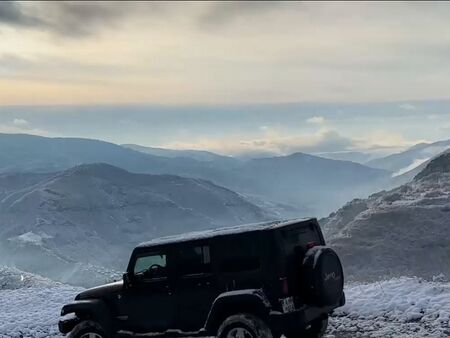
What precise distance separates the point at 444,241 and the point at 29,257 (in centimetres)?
13107

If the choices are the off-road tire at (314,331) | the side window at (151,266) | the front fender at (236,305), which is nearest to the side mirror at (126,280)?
the side window at (151,266)

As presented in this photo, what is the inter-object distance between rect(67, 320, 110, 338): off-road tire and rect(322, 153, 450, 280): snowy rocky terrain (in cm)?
6814

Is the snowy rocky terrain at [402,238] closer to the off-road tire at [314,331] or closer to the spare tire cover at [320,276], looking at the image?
the off-road tire at [314,331]

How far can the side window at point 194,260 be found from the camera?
10789 millimetres

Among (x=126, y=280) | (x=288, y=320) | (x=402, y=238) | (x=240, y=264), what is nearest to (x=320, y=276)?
(x=288, y=320)

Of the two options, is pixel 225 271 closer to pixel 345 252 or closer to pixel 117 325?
pixel 117 325

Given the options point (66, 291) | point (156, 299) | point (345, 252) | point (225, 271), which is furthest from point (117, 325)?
point (345, 252)

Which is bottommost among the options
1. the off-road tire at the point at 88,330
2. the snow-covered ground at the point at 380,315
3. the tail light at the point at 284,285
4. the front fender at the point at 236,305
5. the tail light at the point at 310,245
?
the snow-covered ground at the point at 380,315

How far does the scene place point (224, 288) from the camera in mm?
10594

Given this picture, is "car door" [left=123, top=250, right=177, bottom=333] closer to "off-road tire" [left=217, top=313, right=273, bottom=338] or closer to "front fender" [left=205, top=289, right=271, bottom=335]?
"front fender" [left=205, top=289, right=271, bottom=335]

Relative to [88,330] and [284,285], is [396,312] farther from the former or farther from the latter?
[88,330]

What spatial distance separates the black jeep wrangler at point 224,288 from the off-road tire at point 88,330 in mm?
21

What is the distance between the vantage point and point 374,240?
96750 mm

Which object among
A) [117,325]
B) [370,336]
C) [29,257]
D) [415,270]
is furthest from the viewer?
[29,257]
